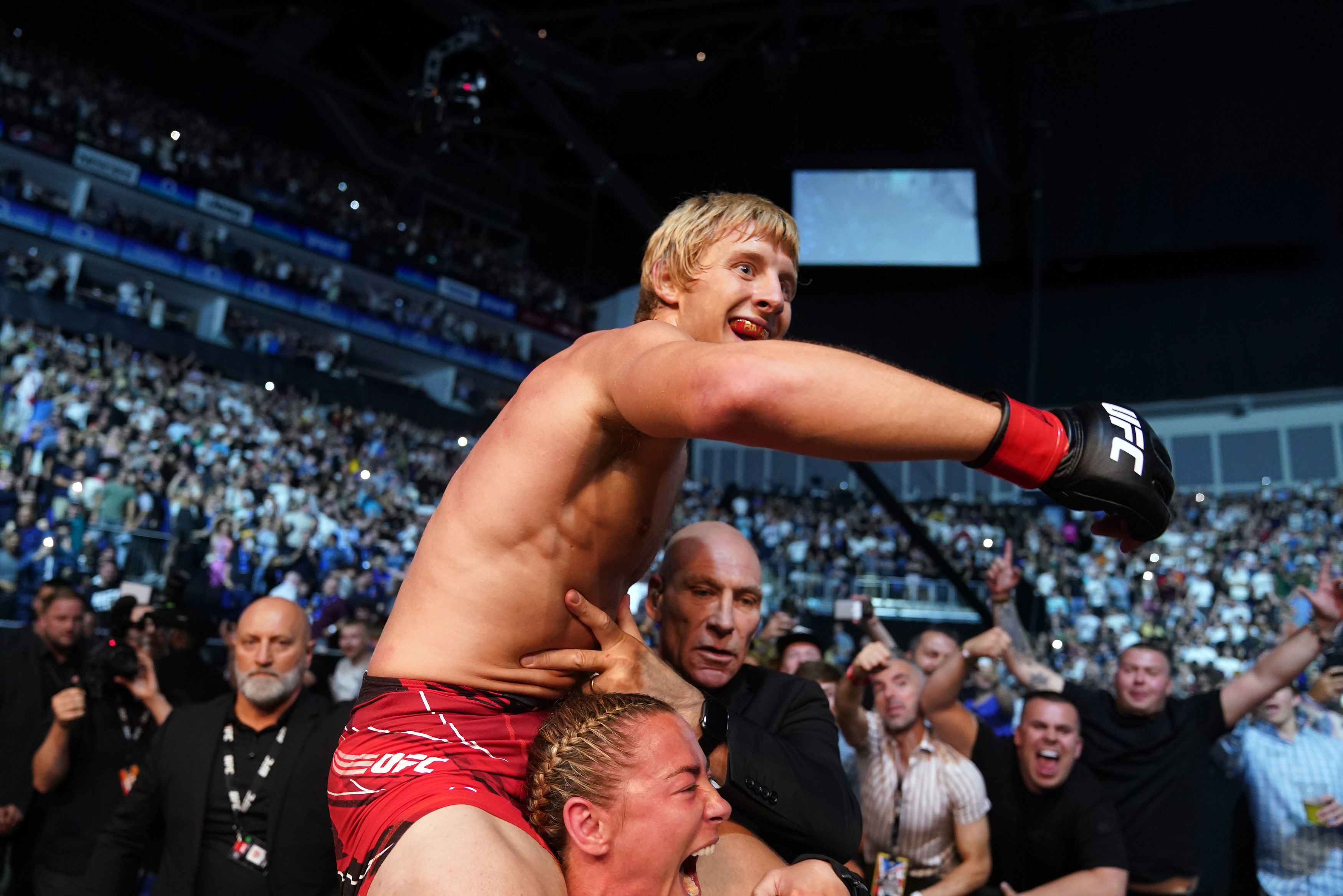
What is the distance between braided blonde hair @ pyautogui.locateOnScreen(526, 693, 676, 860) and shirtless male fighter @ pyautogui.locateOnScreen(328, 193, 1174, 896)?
1.8 inches

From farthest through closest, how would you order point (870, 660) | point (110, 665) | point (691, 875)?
point (110, 665) → point (870, 660) → point (691, 875)

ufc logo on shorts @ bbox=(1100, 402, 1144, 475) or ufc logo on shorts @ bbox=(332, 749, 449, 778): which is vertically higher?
ufc logo on shorts @ bbox=(1100, 402, 1144, 475)

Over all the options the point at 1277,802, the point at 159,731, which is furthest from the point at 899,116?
the point at 159,731

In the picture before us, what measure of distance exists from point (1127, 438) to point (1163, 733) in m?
3.20

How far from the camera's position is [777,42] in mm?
19234

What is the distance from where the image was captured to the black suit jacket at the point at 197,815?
9.53 ft

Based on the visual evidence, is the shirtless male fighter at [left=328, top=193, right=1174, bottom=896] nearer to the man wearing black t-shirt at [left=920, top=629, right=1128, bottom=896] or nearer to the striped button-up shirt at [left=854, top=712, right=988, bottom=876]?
the striped button-up shirt at [left=854, top=712, right=988, bottom=876]

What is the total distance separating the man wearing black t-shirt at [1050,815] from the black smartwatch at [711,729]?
1.96 metres

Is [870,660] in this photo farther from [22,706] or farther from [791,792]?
[22,706]

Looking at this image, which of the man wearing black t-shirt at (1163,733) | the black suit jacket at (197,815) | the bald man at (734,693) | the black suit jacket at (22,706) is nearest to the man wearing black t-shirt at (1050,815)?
the man wearing black t-shirt at (1163,733)

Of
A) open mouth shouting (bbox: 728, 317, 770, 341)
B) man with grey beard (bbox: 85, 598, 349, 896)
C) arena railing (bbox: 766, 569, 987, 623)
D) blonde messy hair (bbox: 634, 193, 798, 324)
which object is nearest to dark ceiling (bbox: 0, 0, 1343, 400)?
arena railing (bbox: 766, 569, 987, 623)

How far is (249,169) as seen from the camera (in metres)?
20.8

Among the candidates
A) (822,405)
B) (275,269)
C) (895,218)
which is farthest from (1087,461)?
(275,269)

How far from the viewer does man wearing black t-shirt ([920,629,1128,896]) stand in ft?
10.6
